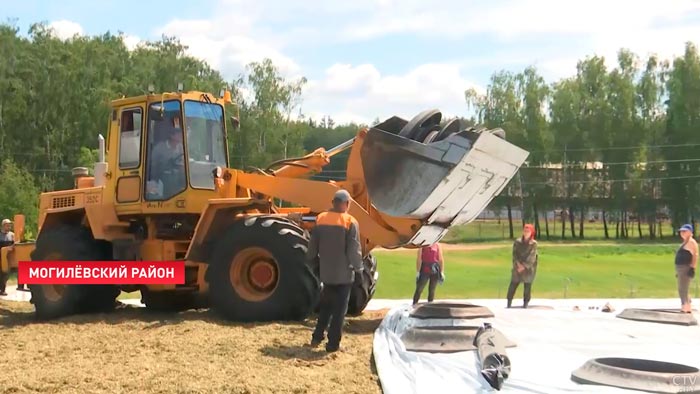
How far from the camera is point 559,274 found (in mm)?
33250

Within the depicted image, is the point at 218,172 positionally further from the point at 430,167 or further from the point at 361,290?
the point at 430,167

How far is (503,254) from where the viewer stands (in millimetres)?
45438

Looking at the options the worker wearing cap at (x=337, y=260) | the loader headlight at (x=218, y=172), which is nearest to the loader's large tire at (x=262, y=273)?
the loader headlight at (x=218, y=172)

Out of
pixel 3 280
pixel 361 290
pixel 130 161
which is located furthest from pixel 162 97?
pixel 3 280

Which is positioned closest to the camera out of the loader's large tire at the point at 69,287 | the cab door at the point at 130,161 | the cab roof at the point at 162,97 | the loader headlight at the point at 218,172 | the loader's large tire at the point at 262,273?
the loader's large tire at the point at 262,273

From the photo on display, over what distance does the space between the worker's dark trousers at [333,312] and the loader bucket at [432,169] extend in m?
1.71

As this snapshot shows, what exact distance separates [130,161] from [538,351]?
664 centimetres

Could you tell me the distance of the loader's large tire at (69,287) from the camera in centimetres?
1125

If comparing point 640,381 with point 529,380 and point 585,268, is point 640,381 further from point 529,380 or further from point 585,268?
point 585,268

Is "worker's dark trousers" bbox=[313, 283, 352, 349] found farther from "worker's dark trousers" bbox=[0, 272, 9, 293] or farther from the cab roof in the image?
"worker's dark trousers" bbox=[0, 272, 9, 293]

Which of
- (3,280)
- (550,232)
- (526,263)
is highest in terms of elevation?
(550,232)

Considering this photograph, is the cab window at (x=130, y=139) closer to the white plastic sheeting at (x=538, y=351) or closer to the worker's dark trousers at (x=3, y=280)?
the white plastic sheeting at (x=538, y=351)

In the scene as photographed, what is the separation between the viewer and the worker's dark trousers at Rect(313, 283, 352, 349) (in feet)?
24.7

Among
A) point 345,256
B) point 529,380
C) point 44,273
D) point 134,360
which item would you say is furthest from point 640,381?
point 44,273
